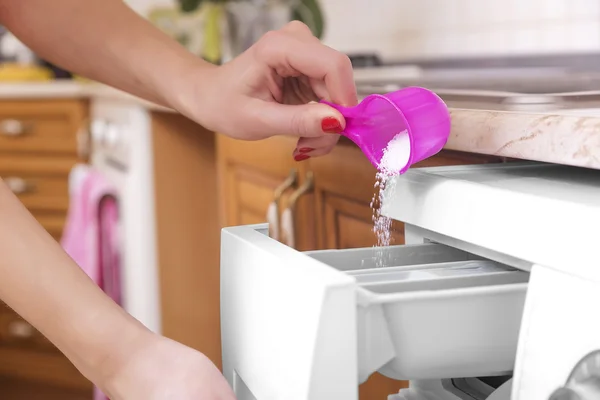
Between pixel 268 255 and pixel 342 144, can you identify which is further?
pixel 342 144

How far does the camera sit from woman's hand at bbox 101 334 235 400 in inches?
20.0

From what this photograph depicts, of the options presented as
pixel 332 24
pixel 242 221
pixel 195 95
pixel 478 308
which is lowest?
pixel 242 221

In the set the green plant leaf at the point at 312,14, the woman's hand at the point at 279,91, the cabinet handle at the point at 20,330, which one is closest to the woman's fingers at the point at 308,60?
the woman's hand at the point at 279,91

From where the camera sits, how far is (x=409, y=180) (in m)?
0.65

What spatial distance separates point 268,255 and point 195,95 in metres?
0.36

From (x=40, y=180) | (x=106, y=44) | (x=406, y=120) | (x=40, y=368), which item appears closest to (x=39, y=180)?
(x=40, y=180)

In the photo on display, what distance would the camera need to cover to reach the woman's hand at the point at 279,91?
27.4 inches

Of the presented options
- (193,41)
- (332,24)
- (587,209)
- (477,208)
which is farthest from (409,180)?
(193,41)

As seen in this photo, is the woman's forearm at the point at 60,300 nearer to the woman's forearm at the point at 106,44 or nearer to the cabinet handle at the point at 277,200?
the woman's forearm at the point at 106,44

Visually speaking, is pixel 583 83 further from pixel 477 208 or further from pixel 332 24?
pixel 332 24

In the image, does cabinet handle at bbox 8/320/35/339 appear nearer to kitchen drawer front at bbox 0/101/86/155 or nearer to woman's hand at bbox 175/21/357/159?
kitchen drawer front at bbox 0/101/86/155

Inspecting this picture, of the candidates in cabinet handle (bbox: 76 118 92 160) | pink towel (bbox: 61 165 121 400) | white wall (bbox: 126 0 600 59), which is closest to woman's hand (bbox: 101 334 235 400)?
white wall (bbox: 126 0 600 59)

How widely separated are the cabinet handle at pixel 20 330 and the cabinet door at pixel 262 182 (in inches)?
45.2

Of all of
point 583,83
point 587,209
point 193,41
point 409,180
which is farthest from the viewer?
point 193,41
